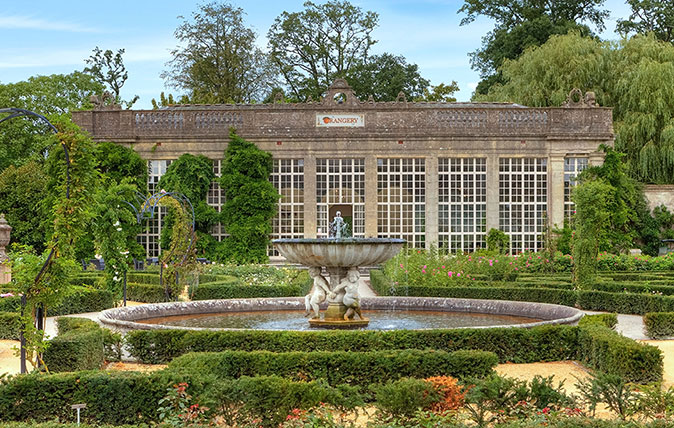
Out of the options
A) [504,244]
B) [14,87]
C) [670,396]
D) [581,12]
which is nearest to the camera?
[670,396]

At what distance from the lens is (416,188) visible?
30.2 m

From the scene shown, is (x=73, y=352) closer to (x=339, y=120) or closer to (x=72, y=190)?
(x=72, y=190)

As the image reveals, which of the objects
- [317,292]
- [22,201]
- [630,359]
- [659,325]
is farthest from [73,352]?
[22,201]

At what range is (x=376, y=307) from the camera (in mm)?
15492

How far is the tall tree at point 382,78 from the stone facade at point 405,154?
14.9m

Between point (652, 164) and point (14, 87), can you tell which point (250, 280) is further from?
point (14, 87)

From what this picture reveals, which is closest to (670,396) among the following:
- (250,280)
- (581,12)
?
(250,280)

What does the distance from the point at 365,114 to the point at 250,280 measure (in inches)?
434

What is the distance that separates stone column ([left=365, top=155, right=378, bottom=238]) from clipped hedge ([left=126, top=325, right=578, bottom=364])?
19.1 m

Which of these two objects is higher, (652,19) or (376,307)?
(652,19)

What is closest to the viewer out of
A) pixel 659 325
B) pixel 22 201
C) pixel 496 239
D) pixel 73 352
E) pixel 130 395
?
pixel 130 395

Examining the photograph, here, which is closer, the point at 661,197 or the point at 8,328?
the point at 8,328

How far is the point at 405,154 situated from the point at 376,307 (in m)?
15.2

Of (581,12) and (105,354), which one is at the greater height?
(581,12)
